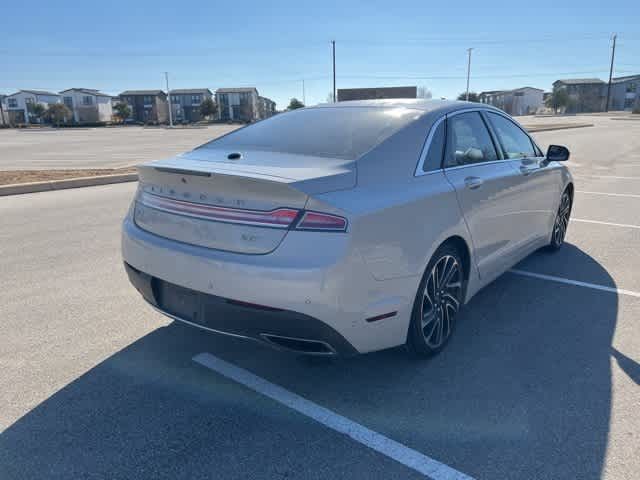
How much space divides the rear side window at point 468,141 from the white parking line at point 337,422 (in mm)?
1795

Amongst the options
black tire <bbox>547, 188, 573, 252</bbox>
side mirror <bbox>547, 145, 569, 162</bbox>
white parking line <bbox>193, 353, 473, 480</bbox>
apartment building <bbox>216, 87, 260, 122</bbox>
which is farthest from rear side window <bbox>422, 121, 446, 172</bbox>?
apartment building <bbox>216, 87, 260, 122</bbox>

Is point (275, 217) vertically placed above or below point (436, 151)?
below

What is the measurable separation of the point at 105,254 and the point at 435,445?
14.3ft

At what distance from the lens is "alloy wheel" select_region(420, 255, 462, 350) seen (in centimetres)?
316

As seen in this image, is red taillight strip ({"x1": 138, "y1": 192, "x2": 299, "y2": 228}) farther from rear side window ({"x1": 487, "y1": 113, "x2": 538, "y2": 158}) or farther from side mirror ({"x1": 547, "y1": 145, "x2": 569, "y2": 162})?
side mirror ({"x1": 547, "y1": 145, "x2": 569, "y2": 162})

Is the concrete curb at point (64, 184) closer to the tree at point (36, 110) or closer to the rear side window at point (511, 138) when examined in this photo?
the rear side window at point (511, 138)

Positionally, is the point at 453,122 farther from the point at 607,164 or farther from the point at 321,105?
the point at 607,164

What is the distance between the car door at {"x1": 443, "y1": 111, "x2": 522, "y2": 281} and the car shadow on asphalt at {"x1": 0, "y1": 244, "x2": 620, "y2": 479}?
0.61m

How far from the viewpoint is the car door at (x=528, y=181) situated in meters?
4.29

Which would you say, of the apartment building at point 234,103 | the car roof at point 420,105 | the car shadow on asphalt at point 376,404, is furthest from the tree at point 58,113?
the car shadow on asphalt at point 376,404

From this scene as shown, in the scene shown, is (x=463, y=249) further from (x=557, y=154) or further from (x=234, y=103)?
(x=234, y=103)

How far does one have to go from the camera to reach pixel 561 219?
5.70m

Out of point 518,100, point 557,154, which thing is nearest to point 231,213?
point 557,154

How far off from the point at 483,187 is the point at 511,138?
3.84ft
